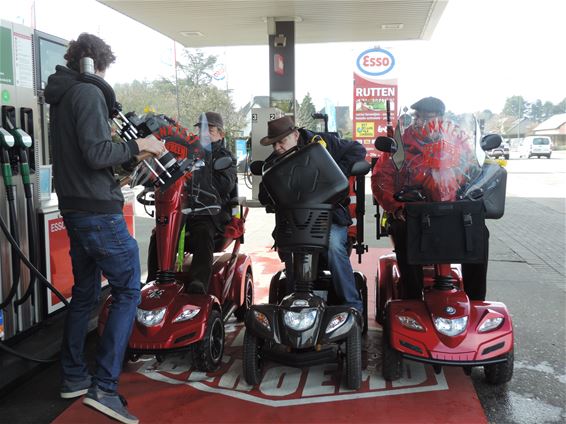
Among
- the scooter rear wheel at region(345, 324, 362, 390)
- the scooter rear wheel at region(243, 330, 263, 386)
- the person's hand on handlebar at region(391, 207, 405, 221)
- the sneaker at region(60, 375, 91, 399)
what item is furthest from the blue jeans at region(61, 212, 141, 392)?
the person's hand on handlebar at region(391, 207, 405, 221)

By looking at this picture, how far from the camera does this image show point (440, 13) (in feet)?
35.7

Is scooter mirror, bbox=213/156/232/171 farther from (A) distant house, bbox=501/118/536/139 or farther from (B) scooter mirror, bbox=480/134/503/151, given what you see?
(A) distant house, bbox=501/118/536/139

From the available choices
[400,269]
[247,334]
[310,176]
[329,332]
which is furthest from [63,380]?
[400,269]

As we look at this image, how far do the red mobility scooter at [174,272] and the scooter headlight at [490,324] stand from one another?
5.17ft

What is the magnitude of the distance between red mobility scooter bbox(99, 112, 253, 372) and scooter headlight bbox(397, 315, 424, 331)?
3.75ft

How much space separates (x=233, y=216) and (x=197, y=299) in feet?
3.64

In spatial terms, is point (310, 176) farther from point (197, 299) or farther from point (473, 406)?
point (473, 406)

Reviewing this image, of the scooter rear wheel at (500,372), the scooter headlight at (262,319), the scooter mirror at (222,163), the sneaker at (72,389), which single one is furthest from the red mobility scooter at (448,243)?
the sneaker at (72,389)

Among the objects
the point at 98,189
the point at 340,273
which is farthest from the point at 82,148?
the point at 340,273

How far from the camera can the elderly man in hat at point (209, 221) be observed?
12.3ft

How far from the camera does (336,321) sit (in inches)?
121

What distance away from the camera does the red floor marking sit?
9.47 ft

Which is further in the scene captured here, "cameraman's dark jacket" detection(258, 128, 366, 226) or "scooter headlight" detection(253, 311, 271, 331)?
"cameraman's dark jacket" detection(258, 128, 366, 226)

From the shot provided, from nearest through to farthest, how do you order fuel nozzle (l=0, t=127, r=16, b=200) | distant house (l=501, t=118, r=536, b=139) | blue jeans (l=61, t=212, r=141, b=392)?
blue jeans (l=61, t=212, r=141, b=392), fuel nozzle (l=0, t=127, r=16, b=200), distant house (l=501, t=118, r=536, b=139)
